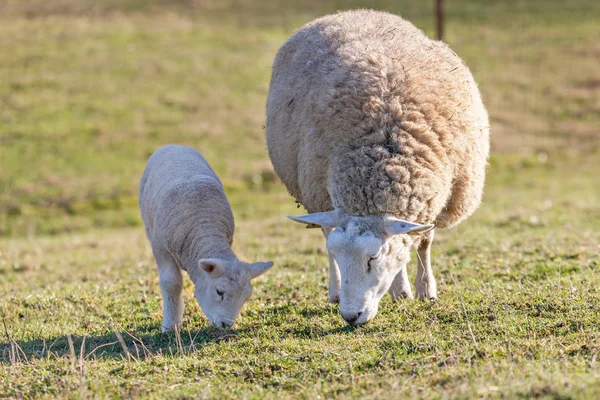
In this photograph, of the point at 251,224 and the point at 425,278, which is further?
the point at 251,224

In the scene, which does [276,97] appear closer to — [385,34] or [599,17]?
[385,34]

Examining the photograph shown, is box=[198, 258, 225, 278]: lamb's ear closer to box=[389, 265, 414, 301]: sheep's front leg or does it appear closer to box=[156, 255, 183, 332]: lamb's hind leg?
box=[156, 255, 183, 332]: lamb's hind leg

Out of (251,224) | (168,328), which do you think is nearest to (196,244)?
(168,328)

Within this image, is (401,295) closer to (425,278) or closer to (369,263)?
(425,278)

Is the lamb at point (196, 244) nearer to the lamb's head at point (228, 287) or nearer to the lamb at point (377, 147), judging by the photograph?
the lamb's head at point (228, 287)

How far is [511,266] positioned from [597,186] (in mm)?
14366

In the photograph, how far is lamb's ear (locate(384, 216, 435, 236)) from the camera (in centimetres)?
665

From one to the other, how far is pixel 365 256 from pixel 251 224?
11.8m

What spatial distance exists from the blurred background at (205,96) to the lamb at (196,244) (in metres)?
8.29

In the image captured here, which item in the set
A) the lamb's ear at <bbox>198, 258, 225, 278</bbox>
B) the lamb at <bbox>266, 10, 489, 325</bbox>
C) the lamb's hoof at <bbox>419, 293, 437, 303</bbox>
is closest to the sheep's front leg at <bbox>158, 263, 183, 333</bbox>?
the lamb's ear at <bbox>198, 258, 225, 278</bbox>

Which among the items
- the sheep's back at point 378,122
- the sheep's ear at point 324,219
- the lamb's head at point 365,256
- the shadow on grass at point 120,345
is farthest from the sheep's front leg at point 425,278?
the shadow on grass at point 120,345

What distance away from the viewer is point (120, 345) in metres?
7.21

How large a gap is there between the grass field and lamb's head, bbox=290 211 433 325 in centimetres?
31

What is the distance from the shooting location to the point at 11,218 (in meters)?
20.8
